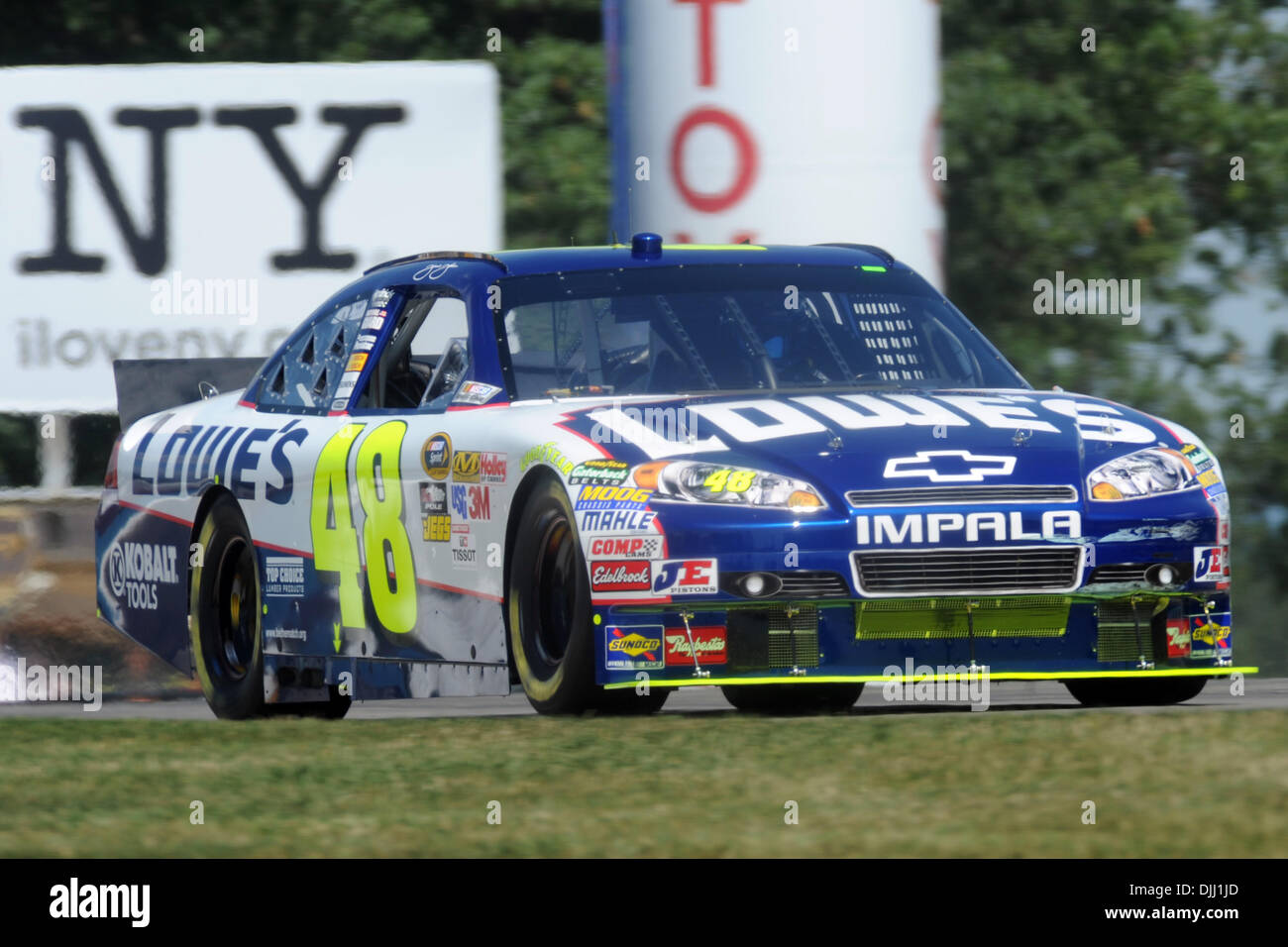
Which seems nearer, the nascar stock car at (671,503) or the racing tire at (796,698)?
the nascar stock car at (671,503)

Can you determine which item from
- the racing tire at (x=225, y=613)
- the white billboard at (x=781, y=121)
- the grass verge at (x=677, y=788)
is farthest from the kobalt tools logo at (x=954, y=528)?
the white billboard at (x=781, y=121)

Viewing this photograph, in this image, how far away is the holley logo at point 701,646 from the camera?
758 cm

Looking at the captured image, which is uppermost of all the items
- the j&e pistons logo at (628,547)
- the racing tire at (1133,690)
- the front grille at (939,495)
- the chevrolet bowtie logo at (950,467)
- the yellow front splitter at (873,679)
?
the chevrolet bowtie logo at (950,467)

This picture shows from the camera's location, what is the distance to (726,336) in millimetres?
8695

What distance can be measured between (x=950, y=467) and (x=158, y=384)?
177 inches

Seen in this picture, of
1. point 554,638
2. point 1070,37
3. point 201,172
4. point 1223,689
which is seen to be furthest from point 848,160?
point 1070,37

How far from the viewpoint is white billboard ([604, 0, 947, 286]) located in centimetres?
1320

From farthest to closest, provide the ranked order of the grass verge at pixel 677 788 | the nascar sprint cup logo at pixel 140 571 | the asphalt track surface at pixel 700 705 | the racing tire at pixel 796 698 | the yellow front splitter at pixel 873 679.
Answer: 1. the nascar sprint cup logo at pixel 140 571
2. the racing tire at pixel 796 698
3. the asphalt track surface at pixel 700 705
4. the yellow front splitter at pixel 873 679
5. the grass verge at pixel 677 788

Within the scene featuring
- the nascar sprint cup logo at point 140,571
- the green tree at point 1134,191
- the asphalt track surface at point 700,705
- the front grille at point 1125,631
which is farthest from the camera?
the green tree at point 1134,191

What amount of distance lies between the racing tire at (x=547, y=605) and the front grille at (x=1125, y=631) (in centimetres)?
139

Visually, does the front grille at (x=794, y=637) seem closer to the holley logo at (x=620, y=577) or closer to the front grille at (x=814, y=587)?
the front grille at (x=814, y=587)

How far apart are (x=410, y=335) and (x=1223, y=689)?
11.3ft

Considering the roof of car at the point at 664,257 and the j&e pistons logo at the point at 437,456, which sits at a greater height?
the roof of car at the point at 664,257

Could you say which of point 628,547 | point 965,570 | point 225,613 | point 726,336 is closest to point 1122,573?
point 965,570
